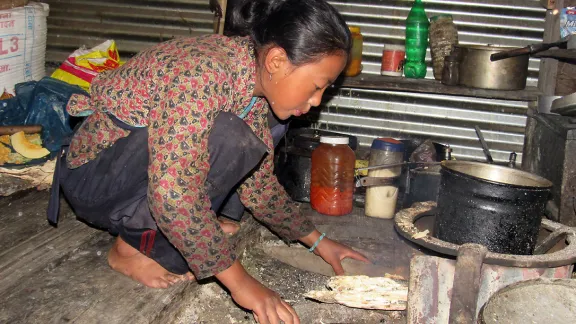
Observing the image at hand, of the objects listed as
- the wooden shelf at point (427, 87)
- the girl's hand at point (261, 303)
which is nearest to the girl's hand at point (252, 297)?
the girl's hand at point (261, 303)

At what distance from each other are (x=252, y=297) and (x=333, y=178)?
1569 mm

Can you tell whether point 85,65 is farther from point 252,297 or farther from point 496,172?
point 496,172

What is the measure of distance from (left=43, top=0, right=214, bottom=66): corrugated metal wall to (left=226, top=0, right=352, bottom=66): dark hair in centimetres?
265

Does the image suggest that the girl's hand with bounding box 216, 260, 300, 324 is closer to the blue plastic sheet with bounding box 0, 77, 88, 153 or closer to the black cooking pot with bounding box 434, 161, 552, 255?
the black cooking pot with bounding box 434, 161, 552, 255

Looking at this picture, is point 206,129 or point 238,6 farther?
point 238,6

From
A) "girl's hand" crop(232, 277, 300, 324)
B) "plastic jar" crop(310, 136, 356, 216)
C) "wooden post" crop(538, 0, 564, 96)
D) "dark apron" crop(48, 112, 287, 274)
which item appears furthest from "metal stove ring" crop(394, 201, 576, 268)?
"wooden post" crop(538, 0, 564, 96)

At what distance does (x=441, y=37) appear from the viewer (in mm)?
3709

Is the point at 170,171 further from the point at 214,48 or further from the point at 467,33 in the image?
the point at 467,33

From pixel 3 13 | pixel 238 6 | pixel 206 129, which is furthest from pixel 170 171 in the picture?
pixel 3 13

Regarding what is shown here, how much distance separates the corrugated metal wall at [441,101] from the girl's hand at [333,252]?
1.96 m

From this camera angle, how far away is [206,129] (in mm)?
1589

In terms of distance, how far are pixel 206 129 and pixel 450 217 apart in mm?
957

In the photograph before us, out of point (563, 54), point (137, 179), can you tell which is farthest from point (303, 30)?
point (563, 54)

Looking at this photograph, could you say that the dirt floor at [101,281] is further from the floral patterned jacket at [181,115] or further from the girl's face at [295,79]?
the girl's face at [295,79]
